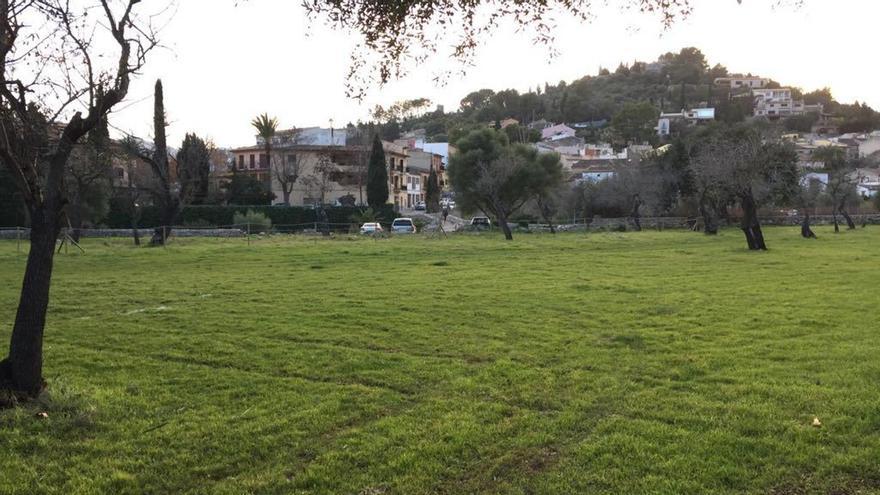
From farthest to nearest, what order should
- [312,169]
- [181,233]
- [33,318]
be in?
1. [312,169]
2. [181,233]
3. [33,318]

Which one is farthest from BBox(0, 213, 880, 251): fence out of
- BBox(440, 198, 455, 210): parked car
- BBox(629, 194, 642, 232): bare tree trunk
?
BBox(440, 198, 455, 210): parked car

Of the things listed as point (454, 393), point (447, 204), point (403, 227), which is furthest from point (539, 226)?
point (454, 393)

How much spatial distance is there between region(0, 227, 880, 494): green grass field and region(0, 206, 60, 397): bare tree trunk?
410 mm

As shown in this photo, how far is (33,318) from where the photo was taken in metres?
6.34

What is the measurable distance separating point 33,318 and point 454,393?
404 cm

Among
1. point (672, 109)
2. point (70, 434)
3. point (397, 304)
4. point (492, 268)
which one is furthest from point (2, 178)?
point (672, 109)

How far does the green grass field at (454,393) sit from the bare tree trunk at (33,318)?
41 cm

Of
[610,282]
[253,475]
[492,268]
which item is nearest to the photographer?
[253,475]

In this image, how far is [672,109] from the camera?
6166 inches

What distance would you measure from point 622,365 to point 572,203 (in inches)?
2093

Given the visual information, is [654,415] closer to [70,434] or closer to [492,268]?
[70,434]

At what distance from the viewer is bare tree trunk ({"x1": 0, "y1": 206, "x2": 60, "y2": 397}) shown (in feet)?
20.6

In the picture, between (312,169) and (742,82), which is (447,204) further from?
(742,82)

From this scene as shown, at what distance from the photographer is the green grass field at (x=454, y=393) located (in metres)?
4.62
